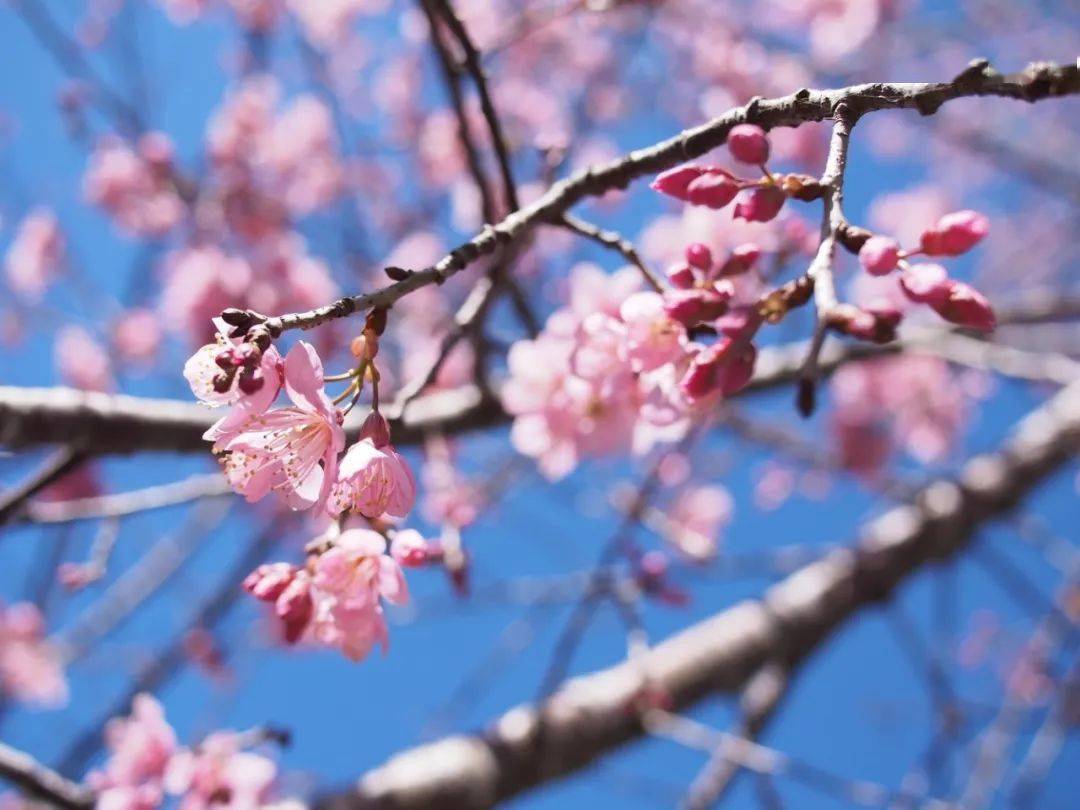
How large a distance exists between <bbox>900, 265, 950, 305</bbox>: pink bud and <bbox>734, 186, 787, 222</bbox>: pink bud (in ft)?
0.41

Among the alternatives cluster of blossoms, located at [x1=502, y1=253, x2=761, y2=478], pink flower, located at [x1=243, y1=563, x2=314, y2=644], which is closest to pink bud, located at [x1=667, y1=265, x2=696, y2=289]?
cluster of blossoms, located at [x1=502, y1=253, x2=761, y2=478]

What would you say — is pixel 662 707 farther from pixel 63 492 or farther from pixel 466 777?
pixel 63 492

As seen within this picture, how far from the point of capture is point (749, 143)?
770 millimetres

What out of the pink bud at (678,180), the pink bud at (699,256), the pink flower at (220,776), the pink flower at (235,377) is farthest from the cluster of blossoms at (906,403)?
the pink flower at (235,377)

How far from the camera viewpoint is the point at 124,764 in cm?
149

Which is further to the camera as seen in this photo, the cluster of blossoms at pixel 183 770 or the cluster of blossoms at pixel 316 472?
the cluster of blossoms at pixel 183 770

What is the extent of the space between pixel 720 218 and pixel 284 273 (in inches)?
79.5

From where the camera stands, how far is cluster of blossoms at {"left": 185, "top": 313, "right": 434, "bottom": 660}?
2.46 ft

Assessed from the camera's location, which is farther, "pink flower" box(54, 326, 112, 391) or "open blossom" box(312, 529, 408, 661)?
"pink flower" box(54, 326, 112, 391)

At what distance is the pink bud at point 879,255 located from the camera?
67cm

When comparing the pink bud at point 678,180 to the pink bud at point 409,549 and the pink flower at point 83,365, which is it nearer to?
the pink bud at point 409,549

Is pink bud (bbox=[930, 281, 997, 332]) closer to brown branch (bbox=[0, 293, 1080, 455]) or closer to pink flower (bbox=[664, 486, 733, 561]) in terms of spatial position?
brown branch (bbox=[0, 293, 1080, 455])

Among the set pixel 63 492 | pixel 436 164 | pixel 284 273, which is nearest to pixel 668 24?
pixel 436 164

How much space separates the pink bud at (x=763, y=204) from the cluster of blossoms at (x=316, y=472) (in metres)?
0.35
